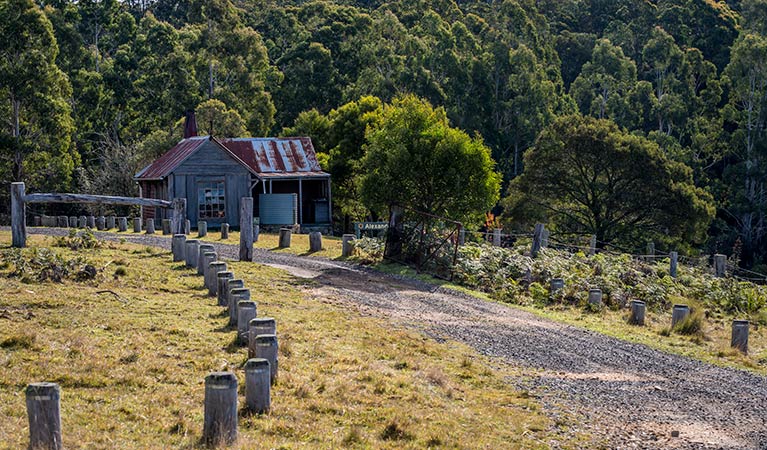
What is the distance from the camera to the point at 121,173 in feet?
170

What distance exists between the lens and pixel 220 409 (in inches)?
329

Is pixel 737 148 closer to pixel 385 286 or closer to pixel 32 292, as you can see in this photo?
pixel 385 286

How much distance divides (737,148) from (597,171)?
20.9 meters

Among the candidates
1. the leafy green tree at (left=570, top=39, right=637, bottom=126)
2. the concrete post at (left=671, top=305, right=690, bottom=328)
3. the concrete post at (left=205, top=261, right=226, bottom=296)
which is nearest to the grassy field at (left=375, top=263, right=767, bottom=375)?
the concrete post at (left=671, top=305, right=690, bottom=328)

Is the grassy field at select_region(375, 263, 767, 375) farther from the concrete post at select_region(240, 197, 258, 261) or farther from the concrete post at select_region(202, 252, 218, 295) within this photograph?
the concrete post at select_region(202, 252, 218, 295)

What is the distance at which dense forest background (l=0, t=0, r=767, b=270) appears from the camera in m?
49.0

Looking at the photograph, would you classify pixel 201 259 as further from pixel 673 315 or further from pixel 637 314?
pixel 673 315

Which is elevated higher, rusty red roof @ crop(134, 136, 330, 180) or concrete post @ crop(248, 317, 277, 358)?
rusty red roof @ crop(134, 136, 330, 180)

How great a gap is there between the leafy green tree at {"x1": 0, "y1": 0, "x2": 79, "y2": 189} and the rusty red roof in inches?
223

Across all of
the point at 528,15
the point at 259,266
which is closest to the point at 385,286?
the point at 259,266

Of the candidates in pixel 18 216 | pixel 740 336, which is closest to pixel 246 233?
pixel 18 216

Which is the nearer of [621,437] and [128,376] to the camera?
[621,437]

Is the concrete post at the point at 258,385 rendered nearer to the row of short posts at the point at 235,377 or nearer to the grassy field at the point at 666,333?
the row of short posts at the point at 235,377

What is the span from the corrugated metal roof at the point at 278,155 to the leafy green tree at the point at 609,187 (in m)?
11.0
